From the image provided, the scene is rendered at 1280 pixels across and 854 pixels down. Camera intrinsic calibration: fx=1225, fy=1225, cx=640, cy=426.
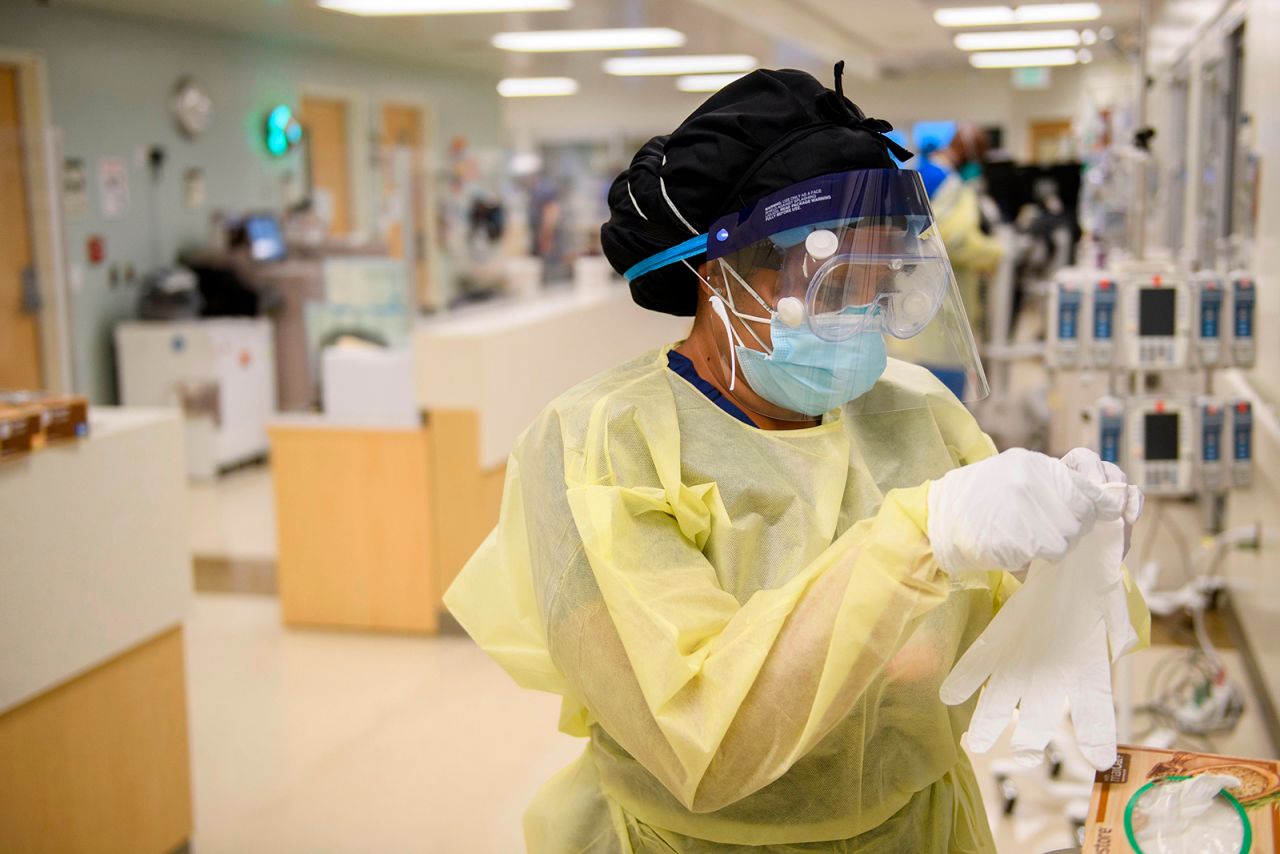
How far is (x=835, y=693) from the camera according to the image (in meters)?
1.03

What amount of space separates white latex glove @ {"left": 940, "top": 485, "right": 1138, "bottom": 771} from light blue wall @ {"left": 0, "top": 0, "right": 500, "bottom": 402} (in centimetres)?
535

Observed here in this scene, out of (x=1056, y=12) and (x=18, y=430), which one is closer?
(x=18, y=430)

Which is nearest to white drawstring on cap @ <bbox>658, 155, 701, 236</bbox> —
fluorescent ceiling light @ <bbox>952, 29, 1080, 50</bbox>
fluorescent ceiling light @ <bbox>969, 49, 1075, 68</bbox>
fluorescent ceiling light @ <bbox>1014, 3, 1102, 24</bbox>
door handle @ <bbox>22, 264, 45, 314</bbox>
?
door handle @ <bbox>22, 264, 45, 314</bbox>

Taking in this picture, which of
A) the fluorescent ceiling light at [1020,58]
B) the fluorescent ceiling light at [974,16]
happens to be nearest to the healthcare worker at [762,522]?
the fluorescent ceiling light at [974,16]

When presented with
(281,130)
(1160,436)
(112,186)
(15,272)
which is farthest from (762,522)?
(281,130)

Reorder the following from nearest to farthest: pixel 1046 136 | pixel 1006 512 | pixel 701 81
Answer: pixel 1006 512
pixel 701 81
pixel 1046 136

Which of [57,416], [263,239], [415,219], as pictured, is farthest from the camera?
[263,239]

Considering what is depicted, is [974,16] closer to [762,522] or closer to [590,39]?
[590,39]

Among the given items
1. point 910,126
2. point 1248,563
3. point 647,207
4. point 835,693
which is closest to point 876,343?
point 647,207

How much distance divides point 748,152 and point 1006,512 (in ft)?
1.67

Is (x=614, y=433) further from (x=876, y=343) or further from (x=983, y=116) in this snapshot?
(x=983, y=116)

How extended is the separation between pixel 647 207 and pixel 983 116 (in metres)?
14.3

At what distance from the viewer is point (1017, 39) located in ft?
33.4

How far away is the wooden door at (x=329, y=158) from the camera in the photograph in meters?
9.48
